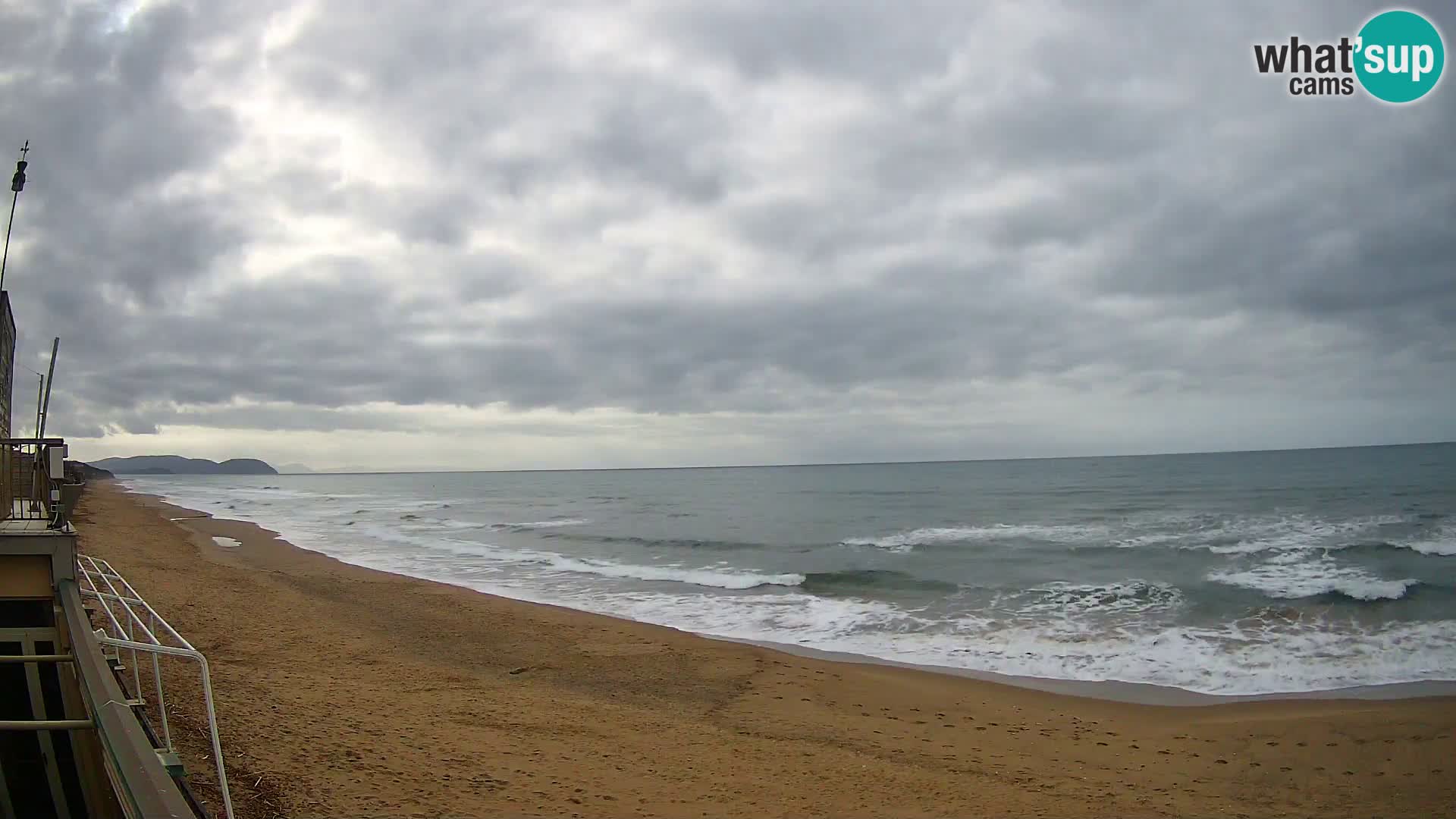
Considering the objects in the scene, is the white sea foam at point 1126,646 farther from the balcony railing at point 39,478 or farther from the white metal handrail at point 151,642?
the balcony railing at point 39,478

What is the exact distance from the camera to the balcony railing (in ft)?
28.4

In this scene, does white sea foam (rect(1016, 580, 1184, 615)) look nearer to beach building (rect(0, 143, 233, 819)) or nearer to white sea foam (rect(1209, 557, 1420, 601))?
white sea foam (rect(1209, 557, 1420, 601))

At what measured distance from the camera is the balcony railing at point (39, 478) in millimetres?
8648

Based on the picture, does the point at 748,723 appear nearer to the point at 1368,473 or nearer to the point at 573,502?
the point at 573,502

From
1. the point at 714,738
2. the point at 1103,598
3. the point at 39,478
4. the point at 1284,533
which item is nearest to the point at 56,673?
the point at 39,478

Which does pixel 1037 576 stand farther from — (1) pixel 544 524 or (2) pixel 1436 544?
(1) pixel 544 524

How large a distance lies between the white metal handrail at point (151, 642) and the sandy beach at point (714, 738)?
1.40ft

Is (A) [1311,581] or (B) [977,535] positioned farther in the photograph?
(B) [977,535]

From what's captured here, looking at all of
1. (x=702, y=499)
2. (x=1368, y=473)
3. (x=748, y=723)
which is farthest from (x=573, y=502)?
(x=1368, y=473)

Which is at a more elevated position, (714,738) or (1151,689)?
(714,738)

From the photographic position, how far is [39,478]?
9.78 m

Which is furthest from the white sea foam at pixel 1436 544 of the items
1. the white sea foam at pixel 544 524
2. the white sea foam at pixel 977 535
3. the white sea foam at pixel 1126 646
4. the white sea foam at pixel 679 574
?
the white sea foam at pixel 544 524

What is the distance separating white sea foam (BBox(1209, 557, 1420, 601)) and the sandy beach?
777cm

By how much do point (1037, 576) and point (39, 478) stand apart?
20590 mm
